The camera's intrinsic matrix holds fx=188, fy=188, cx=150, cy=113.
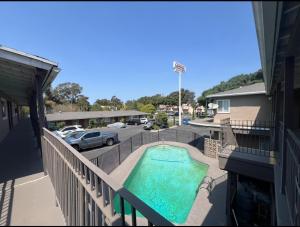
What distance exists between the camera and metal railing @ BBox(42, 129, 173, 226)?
1.42 meters

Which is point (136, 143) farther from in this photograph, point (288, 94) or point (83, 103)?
point (83, 103)

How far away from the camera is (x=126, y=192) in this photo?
1541 millimetres

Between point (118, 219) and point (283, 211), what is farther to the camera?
point (283, 211)

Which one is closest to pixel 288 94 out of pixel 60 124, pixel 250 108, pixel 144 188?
pixel 144 188

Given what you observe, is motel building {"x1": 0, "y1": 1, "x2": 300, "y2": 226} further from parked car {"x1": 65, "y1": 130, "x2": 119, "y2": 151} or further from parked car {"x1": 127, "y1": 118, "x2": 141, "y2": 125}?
parked car {"x1": 127, "y1": 118, "x2": 141, "y2": 125}

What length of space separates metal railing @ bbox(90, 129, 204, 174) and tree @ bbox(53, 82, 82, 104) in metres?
48.6

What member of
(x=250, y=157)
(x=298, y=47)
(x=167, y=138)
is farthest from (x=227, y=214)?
(x=167, y=138)

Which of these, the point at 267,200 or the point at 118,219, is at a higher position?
the point at 118,219

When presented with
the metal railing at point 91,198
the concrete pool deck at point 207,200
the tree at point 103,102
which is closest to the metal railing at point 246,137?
the concrete pool deck at point 207,200

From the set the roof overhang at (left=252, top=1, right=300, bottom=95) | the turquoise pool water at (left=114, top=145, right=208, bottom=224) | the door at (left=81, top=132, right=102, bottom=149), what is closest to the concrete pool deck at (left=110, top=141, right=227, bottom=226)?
the turquoise pool water at (left=114, top=145, right=208, bottom=224)

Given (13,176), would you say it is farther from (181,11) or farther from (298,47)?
(298,47)

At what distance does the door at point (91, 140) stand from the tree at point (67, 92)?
4822 cm

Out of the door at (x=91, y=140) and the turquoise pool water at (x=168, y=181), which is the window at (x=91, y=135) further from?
the turquoise pool water at (x=168, y=181)

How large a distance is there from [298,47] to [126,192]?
14.3 ft
